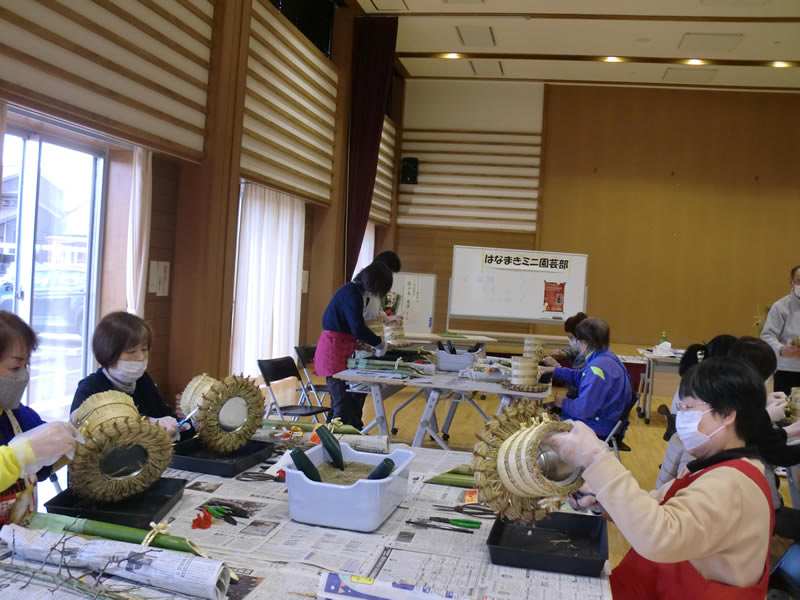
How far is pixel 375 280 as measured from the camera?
4.76 metres

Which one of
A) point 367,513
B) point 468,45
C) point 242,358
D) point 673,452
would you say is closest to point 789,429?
point 673,452

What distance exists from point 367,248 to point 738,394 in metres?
8.72

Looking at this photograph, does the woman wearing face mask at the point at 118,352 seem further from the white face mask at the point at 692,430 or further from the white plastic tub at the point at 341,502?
the white face mask at the point at 692,430

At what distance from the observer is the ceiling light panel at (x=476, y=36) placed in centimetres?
797

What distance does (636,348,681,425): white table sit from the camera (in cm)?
725

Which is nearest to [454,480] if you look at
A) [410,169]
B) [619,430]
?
[619,430]

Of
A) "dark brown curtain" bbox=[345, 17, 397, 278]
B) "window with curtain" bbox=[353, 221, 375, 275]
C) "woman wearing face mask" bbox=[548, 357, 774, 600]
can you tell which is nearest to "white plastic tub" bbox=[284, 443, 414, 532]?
"woman wearing face mask" bbox=[548, 357, 774, 600]

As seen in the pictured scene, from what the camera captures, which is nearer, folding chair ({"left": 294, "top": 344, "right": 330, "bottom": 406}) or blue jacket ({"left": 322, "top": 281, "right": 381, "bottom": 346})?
blue jacket ({"left": 322, "top": 281, "right": 381, "bottom": 346})

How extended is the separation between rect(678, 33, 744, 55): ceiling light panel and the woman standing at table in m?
5.22

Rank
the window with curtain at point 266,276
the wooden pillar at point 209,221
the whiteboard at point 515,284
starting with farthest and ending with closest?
the whiteboard at point 515,284 → the window with curtain at point 266,276 → the wooden pillar at point 209,221

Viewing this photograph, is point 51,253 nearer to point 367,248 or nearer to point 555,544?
point 555,544

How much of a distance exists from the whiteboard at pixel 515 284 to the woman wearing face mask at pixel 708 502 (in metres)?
7.11

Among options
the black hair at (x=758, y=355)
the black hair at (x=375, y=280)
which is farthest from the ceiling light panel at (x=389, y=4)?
the black hair at (x=758, y=355)

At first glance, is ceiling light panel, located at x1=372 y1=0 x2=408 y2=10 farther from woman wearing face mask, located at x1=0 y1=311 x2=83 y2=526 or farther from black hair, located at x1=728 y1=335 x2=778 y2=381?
woman wearing face mask, located at x1=0 y1=311 x2=83 y2=526
